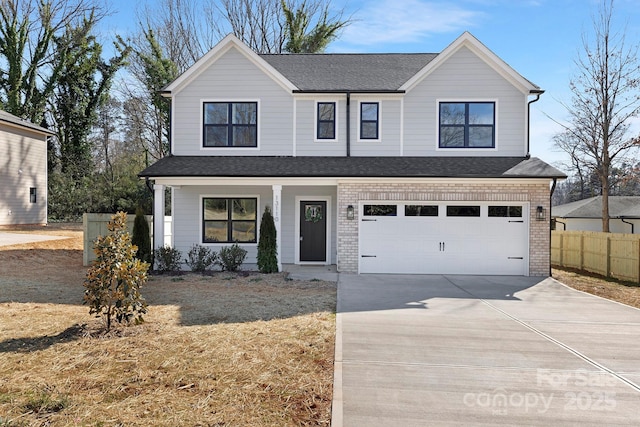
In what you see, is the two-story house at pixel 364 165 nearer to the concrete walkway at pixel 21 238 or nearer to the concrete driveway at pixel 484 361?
the concrete driveway at pixel 484 361

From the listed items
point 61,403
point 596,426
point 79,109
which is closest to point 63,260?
point 61,403

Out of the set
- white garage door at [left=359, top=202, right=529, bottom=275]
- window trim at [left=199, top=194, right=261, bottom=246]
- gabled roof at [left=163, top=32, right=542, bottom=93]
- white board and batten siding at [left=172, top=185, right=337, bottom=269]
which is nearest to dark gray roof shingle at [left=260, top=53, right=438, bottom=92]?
gabled roof at [left=163, top=32, right=542, bottom=93]

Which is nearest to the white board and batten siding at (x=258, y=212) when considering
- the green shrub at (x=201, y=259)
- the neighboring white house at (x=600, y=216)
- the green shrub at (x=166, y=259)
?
the green shrub at (x=201, y=259)

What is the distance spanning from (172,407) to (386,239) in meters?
9.45

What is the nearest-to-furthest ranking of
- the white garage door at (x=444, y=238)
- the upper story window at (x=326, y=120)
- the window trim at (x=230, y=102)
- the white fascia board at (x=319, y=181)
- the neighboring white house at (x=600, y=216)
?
the white fascia board at (x=319, y=181) → the white garage door at (x=444, y=238) → the window trim at (x=230, y=102) → the upper story window at (x=326, y=120) → the neighboring white house at (x=600, y=216)

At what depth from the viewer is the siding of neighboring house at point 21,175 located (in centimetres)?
2208

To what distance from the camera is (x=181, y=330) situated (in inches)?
257

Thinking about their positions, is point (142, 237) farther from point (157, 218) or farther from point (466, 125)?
point (466, 125)

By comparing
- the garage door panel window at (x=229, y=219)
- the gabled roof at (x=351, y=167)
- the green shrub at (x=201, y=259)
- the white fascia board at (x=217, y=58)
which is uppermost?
the white fascia board at (x=217, y=58)

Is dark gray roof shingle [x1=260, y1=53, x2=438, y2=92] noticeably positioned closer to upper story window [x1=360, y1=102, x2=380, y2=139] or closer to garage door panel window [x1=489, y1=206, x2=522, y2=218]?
upper story window [x1=360, y1=102, x2=380, y2=139]

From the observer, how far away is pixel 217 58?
45.8 feet

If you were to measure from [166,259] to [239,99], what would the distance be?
18.5 feet

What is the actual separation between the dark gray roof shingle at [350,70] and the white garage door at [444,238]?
14.0ft

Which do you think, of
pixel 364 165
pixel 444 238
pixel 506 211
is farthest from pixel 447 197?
pixel 364 165
